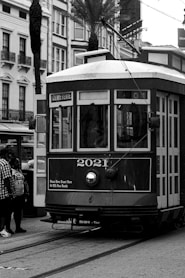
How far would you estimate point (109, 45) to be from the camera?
58.4 metres

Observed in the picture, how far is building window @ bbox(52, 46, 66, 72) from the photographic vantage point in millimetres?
50438

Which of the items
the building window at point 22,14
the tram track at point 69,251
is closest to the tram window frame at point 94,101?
the tram track at point 69,251

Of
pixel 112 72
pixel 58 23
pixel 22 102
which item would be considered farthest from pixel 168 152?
pixel 58 23

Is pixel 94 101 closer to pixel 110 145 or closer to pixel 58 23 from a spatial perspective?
pixel 110 145

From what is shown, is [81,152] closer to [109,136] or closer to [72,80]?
[109,136]

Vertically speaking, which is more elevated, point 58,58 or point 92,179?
point 58,58

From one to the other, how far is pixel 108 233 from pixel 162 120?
8.48 feet

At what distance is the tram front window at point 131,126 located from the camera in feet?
34.8

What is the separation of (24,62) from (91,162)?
36.1 m

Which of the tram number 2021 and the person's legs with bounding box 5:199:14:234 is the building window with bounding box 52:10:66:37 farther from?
the tram number 2021

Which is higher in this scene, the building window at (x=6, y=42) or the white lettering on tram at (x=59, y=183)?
the building window at (x=6, y=42)

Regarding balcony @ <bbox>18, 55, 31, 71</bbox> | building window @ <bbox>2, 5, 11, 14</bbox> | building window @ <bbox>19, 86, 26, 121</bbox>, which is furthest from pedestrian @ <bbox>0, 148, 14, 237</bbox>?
balcony @ <bbox>18, 55, 31, 71</bbox>

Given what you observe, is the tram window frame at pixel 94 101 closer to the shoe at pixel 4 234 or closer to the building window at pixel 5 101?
the shoe at pixel 4 234

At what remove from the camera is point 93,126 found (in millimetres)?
10766
